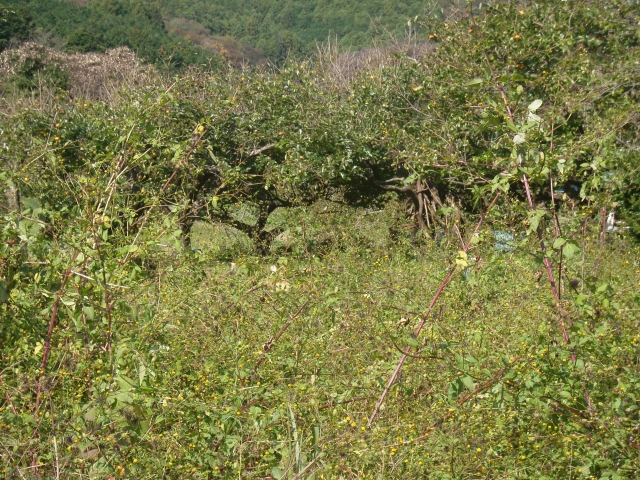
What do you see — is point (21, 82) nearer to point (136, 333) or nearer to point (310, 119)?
point (310, 119)

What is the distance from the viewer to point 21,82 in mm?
24703

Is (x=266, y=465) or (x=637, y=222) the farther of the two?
(x=637, y=222)

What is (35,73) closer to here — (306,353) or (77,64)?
(77,64)

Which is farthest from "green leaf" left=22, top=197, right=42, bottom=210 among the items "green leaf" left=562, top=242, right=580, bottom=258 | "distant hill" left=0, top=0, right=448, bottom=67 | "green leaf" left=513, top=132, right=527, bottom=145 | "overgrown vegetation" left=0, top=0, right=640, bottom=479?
"distant hill" left=0, top=0, right=448, bottom=67

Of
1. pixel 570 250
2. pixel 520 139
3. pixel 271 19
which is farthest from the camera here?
pixel 271 19

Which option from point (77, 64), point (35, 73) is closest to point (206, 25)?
point (77, 64)

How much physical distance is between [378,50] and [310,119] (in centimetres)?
583

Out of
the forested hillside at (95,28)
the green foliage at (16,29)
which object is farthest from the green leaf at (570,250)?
the green foliage at (16,29)

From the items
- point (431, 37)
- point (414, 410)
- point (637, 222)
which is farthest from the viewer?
point (431, 37)

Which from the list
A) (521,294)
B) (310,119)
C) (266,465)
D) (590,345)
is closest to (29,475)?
(266,465)

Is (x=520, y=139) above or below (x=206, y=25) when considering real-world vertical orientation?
above

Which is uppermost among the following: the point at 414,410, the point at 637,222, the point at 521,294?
the point at 414,410

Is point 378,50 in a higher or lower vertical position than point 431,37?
lower

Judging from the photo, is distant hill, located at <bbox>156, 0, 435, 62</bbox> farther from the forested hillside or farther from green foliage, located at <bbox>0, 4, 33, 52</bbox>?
green foliage, located at <bbox>0, 4, 33, 52</bbox>
